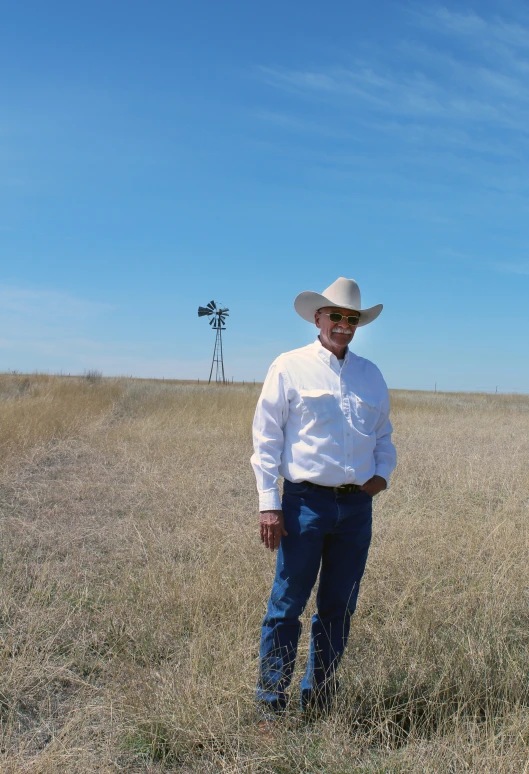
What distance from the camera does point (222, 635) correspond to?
3379 mm

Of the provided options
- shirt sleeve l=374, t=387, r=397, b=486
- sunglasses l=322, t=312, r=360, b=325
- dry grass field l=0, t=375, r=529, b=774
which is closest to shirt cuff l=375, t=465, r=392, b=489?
shirt sleeve l=374, t=387, r=397, b=486

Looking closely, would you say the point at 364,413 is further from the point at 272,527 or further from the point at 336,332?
the point at 272,527

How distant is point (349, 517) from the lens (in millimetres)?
2670

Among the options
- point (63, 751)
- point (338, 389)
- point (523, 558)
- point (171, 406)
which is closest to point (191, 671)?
point (63, 751)

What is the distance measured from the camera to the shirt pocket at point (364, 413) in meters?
2.75

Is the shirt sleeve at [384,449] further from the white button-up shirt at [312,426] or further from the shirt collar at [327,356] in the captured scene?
the shirt collar at [327,356]

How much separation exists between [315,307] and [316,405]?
50 cm

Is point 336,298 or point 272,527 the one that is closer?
point 272,527

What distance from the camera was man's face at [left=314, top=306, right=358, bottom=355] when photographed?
2803 mm

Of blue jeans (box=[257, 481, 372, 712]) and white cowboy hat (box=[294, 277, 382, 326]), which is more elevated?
white cowboy hat (box=[294, 277, 382, 326])

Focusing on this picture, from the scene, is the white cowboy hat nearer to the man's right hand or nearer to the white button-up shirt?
the white button-up shirt

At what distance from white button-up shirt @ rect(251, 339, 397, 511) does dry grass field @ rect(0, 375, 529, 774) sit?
969mm

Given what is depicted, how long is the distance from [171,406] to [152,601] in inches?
525

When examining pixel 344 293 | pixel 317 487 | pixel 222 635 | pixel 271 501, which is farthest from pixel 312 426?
pixel 222 635
